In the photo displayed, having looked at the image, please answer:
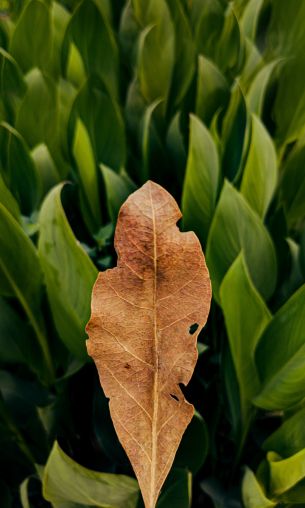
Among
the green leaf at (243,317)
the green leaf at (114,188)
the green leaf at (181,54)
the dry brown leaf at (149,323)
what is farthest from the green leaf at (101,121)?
the dry brown leaf at (149,323)

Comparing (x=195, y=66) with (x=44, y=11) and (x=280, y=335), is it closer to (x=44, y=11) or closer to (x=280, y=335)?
(x=44, y=11)

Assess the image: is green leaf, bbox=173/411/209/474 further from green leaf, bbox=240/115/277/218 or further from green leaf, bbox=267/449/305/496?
green leaf, bbox=240/115/277/218

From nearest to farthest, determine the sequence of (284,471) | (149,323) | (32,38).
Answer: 1. (149,323)
2. (284,471)
3. (32,38)

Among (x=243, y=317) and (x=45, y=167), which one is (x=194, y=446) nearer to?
(x=243, y=317)

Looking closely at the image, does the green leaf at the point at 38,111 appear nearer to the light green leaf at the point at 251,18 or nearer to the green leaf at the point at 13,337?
the green leaf at the point at 13,337

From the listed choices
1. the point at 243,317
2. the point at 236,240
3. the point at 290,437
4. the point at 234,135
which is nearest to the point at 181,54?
Result: the point at 234,135

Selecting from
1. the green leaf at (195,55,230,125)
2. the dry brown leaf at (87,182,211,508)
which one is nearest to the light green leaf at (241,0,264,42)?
the green leaf at (195,55,230,125)
